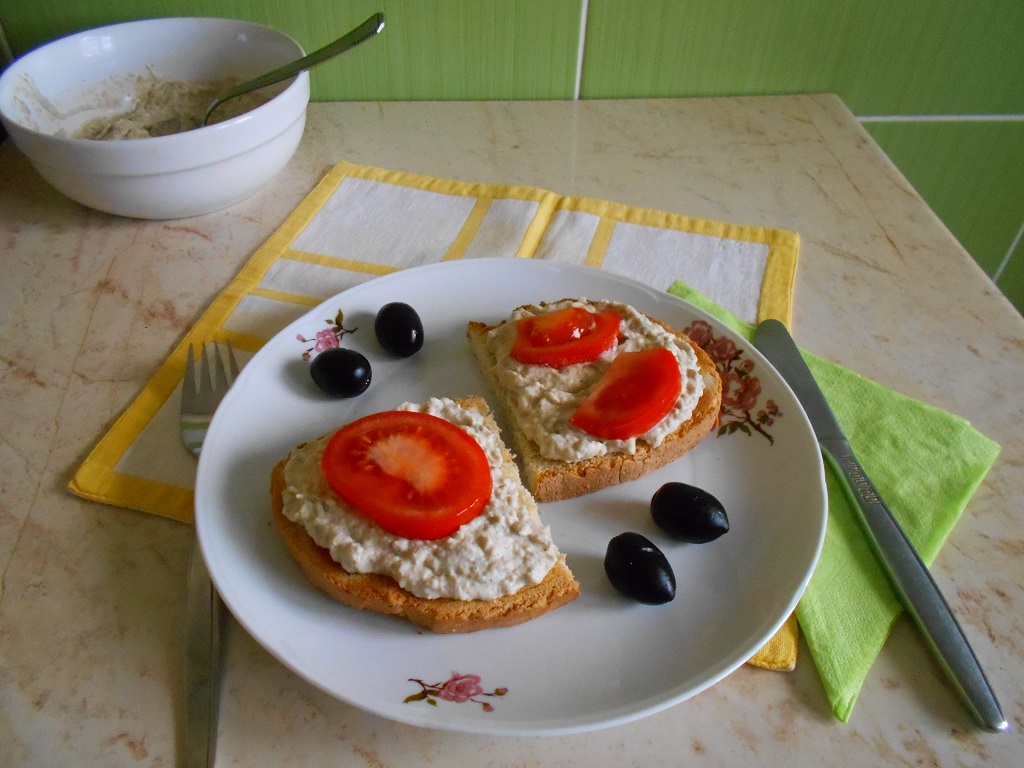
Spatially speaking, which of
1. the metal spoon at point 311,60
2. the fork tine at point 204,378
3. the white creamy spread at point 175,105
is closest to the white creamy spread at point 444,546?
the fork tine at point 204,378

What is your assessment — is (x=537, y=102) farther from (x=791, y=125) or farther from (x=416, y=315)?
(x=416, y=315)

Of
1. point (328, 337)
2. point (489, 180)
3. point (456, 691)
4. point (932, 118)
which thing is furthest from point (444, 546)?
point (932, 118)

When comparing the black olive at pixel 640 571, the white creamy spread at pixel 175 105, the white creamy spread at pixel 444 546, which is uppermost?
the white creamy spread at pixel 175 105

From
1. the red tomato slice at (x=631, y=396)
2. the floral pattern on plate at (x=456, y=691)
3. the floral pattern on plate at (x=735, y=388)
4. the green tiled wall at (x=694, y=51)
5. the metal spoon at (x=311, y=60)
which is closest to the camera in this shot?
the floral pattern on plate at (x=456, y=691)

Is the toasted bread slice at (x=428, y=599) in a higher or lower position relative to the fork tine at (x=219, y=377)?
higher

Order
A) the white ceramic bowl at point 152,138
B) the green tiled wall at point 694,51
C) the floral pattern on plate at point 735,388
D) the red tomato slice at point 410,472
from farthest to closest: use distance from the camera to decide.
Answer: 1. the green tiled wall at point 694,51
2. the white ceramic bowl at point 152,138
3. the floral pattern on plate at point 735,388
4. the red tomato slice at point 410,472

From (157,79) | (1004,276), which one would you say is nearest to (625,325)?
(157,79)

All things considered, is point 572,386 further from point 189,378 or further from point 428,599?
point 189,378

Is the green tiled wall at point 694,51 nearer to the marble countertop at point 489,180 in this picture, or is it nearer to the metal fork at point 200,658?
the marble countertop at point 489,180

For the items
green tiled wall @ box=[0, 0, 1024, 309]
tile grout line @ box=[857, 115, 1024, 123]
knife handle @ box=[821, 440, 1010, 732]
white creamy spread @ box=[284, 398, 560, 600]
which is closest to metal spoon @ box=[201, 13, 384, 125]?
green tiled wall @ box=[0, 0, 1024, 309]
